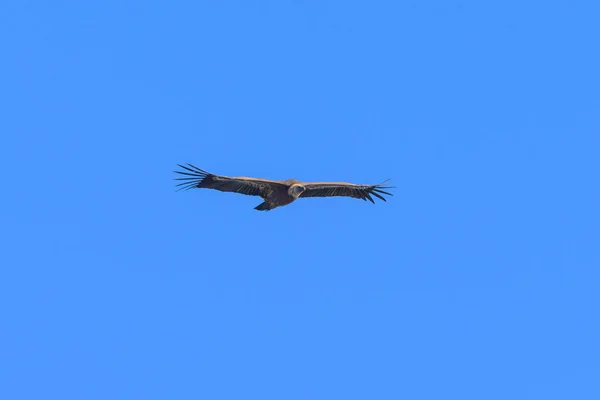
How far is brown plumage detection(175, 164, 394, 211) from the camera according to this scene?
4272 cm

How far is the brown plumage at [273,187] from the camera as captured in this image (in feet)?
140

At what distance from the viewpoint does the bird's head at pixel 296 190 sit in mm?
44188

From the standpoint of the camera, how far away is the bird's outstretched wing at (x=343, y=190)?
46.2 m

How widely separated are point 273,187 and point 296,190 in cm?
84

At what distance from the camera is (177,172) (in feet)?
137

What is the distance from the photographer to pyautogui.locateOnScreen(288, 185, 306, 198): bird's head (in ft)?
145

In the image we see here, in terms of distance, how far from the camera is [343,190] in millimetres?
47156

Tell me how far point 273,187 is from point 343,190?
3.92m

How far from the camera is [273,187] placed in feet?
145

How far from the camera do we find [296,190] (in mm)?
44344

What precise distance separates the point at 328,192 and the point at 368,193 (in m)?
1.62

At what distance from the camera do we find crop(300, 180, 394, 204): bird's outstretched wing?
4625 centimetres

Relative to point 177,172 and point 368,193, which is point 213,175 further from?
point 368,193

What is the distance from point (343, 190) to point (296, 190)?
3.34 meters
